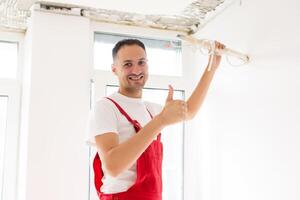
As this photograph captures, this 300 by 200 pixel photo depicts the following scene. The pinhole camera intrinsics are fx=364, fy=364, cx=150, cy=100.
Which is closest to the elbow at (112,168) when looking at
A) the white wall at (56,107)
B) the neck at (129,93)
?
the neck at (129,93)

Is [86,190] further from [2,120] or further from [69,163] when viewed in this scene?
[2,120]

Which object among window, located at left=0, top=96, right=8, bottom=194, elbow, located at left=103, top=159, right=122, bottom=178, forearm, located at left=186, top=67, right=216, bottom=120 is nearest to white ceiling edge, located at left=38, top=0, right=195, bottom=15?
forearm, located at left=186, top=67, right=216, bottom=120

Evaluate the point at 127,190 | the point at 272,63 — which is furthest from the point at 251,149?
the point at 127,190

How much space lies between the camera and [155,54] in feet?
9.89

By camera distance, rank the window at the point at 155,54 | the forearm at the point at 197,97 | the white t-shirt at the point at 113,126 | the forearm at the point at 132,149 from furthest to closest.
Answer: the window at the point at 155,54 < the forearm at the point at 197,97 < the white t-shirt at the point at 113,126 < the forearm at the point at 132,149

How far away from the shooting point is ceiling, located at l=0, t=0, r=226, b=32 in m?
2.44

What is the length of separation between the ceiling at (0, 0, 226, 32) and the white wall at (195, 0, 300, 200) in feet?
0.58

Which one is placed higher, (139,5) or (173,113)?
(139,5)

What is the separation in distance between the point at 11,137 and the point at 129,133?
1687 millimetres

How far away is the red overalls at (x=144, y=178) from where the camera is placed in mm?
1441

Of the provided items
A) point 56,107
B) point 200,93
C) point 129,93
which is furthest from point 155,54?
point 129,93

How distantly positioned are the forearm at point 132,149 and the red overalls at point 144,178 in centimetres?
20

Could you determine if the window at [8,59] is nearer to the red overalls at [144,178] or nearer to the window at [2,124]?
the window at [2,124]

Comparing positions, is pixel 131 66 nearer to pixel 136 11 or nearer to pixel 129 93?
pixel 129 93
